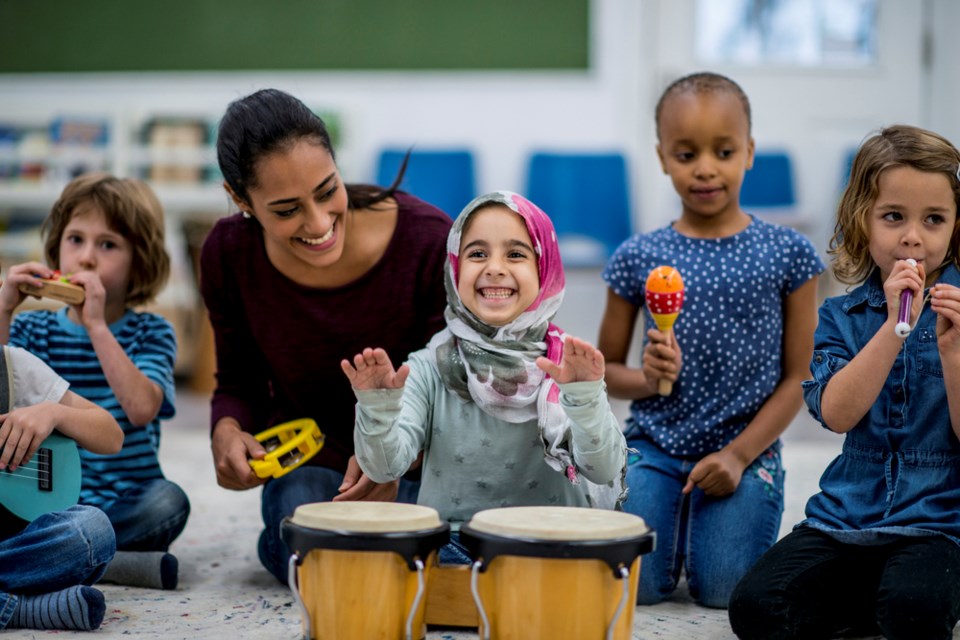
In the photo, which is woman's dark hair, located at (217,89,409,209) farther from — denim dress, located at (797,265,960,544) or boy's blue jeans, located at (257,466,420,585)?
denim dress, located at (797,265,960,544)

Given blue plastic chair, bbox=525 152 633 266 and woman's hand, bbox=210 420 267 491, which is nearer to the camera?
woman's hand, bbox=210 420 267 491

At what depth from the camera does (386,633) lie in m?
1.53

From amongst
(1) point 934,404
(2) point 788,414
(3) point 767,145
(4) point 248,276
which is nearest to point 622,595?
(1) point 934,404

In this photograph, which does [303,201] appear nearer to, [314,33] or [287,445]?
[287,445]

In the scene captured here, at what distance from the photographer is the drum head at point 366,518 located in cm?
150

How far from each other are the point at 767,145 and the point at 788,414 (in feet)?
12.6

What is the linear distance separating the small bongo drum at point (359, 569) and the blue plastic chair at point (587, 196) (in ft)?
13.5

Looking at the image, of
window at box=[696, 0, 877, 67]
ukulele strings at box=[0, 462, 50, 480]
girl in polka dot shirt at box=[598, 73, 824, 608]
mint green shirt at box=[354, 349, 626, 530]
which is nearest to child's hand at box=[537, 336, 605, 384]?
mint green shirt at box=[354, 349, 626, 530]

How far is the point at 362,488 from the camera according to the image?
193 cm

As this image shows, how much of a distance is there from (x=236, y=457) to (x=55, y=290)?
47 cm

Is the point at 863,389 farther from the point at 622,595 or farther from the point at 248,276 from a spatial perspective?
the point at 248,276

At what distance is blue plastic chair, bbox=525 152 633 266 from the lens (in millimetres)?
5570

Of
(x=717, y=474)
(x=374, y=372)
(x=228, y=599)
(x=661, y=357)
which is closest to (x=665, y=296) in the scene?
(x=661, y=357)

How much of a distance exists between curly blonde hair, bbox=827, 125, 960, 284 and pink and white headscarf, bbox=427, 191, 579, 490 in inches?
19.8
